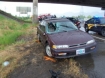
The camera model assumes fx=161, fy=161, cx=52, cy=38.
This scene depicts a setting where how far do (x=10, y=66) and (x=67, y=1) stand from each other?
105ft

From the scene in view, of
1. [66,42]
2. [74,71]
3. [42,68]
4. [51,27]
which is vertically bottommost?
[42,68]

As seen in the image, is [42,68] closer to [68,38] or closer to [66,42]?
[66,42]

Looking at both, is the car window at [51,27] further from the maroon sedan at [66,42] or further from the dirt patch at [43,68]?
the dirt patch at [43,68]

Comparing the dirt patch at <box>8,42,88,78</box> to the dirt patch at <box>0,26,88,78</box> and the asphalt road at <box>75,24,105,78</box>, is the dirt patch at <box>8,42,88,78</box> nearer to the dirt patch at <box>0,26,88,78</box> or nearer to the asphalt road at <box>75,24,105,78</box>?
the dirt patch at <box>0,26,88,78</box>

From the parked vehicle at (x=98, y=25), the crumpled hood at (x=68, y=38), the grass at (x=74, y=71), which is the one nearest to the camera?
the grass at (x=74, y=71)

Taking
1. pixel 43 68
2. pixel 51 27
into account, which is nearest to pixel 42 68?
pixel 43 68

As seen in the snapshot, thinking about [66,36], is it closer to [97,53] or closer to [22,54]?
[97,53]

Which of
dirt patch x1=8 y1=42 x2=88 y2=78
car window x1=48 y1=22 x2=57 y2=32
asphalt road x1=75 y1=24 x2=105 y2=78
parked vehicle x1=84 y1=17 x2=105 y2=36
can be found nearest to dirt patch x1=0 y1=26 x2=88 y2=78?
dirt patch x1=8 y1=42 x2=88 y2=78

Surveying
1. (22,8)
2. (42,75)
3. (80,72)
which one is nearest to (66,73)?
(80,72)

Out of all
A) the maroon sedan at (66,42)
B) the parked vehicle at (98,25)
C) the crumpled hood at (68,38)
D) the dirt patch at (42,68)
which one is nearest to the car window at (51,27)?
the maroon sedan at (66,42)

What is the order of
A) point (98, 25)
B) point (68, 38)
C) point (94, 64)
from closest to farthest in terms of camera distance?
point (94, 64), point (68, 38), point (98, 25)

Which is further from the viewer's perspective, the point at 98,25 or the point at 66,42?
the point at 98,25

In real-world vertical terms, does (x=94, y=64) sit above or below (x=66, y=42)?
below

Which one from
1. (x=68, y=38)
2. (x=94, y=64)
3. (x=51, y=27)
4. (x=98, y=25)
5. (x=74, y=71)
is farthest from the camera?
(x=98, y=25)
